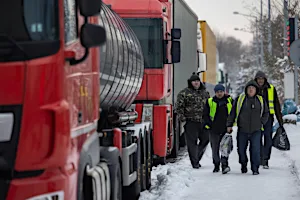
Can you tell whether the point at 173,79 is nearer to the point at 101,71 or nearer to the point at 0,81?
the point at 101,71

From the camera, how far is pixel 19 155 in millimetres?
6266

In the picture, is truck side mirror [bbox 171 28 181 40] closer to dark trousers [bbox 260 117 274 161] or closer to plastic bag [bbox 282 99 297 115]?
dark trousers [bbox 260 117 274 161]

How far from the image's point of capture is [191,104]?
17000 mm

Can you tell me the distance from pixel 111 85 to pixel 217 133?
5.94 meters

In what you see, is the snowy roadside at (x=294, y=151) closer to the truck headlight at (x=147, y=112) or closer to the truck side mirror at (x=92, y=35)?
the truck headlight at (x=147, y=112)

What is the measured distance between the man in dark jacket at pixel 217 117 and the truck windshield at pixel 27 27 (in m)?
9.62

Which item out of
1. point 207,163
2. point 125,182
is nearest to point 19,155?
point 125,182

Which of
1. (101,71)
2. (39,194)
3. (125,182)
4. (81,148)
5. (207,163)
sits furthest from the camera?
(207,163)

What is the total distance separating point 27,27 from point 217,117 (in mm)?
9731

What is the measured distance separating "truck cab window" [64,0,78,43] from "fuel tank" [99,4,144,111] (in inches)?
89.3

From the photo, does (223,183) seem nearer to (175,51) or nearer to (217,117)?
(217,117)

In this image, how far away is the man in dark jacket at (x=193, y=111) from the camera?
16.9 meters

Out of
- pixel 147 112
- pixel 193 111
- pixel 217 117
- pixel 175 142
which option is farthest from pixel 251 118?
pixel 175 142

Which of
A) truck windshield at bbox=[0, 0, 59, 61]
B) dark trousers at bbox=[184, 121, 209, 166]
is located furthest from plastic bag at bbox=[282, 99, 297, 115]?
truck windshield at bbox=[0, 0, 59, 61]
